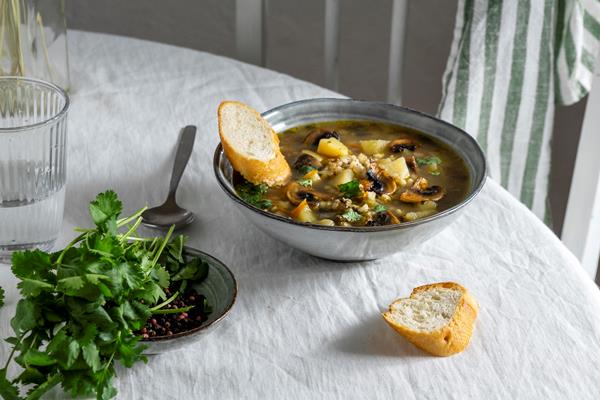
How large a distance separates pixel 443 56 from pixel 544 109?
0.54 meters

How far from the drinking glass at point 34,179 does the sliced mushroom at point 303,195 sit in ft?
1.08

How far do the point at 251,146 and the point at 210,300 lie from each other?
26 centimetres

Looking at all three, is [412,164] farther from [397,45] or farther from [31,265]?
[397,45]

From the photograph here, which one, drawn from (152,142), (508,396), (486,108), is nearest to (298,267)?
(508,396)

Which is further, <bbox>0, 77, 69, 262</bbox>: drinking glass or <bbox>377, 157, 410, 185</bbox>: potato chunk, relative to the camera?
<bbox>377, 157, 410, 185</bbox>: potato chunk

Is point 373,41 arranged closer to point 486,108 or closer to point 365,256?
point 486,108

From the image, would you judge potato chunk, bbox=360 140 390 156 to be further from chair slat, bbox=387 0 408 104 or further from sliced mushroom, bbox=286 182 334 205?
chair slat, bbox=387 0 408 104

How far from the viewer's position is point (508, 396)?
1.04 meters

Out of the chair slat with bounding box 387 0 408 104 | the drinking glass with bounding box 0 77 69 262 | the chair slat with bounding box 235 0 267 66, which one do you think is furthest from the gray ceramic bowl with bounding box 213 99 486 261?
the chair slat with bounding box 387 0 408 104

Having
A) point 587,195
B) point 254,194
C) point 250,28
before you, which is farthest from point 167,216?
point 587,195

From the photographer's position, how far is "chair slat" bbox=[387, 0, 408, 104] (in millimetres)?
2094

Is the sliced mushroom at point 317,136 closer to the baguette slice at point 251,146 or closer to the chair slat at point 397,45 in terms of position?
the baguette slice at point 251,146

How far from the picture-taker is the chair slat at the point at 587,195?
1965 millimetres

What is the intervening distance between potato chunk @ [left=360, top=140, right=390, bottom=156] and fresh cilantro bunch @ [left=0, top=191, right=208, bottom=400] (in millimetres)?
456
